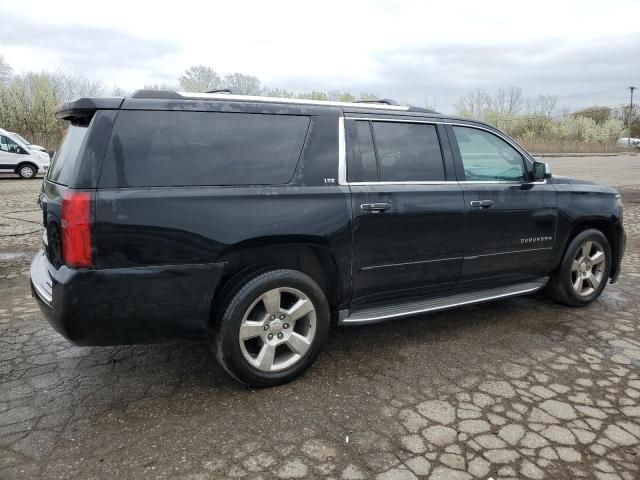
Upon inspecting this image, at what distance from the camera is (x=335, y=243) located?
134 inches

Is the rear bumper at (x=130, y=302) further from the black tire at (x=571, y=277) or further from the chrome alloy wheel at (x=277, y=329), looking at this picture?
the black tire at (x=571, y=277)

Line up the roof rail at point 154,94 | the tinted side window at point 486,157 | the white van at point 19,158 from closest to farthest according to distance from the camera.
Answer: the roof rail at point 154,94 < the tinted side window at point 486,157 < the white van at point 19,158

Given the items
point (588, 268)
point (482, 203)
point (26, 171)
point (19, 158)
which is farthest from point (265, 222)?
point (26, 171)

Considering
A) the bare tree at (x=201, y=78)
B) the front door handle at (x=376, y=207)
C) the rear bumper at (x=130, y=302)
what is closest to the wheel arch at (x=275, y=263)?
the rear bumper at (x=130, y=302)

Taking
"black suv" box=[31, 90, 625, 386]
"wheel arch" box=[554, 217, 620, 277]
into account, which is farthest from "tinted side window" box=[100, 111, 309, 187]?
"wheel arch" box=[554, 217, 620, 277]

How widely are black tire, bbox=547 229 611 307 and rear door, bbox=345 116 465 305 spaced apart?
53.5 inches

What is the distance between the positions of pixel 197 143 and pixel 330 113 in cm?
100

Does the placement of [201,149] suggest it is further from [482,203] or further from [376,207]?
[482,203]

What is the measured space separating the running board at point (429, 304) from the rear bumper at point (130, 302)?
108 cm

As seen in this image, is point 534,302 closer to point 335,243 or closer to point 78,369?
point 335,243

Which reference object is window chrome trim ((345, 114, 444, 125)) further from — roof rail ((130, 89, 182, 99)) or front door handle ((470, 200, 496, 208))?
roof rail ((130, 89, 182, 99))

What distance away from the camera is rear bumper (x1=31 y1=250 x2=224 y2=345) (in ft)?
9.17

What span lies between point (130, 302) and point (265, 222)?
0.90 m

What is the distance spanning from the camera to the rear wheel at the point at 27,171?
19.5m
